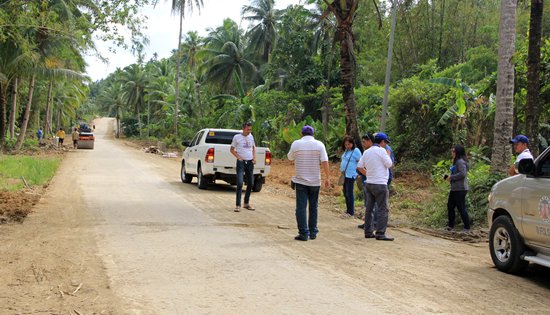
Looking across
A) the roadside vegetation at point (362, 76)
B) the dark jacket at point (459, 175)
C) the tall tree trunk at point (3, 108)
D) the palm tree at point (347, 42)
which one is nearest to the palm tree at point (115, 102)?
the roadside vegetation at point (362, 76)

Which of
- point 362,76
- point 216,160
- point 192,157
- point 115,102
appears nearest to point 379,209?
→ point 216,160

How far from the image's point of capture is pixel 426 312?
5031 millimetres

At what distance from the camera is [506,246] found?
23.6ft

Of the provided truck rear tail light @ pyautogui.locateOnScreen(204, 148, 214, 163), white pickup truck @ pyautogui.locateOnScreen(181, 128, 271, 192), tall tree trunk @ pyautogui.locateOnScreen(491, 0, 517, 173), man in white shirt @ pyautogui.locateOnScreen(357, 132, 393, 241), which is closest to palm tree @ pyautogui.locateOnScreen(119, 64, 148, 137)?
white pickup truck @ pyautogui.locateOnScreen(181, 128, 271, 192)

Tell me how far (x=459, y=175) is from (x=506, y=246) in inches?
116

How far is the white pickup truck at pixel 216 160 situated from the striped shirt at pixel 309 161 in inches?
257

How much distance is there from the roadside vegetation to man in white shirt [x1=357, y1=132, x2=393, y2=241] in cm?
252

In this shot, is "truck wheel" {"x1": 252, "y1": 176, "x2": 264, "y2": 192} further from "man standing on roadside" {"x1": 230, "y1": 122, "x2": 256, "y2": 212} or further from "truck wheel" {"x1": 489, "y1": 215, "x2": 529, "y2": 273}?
"truck wheel" {"x1": 489, "y1": 215, "x2": 529, "y2": 273}

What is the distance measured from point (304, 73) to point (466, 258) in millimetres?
27769

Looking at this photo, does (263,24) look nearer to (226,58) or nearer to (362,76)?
(226,58)

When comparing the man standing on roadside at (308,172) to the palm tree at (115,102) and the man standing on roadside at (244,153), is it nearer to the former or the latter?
the man standing on roadside at (244,153)

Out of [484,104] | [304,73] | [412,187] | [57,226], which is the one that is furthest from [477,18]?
[57,226]

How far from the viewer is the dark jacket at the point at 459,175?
1000cm

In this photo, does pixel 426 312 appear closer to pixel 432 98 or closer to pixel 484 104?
pixel 484 104
